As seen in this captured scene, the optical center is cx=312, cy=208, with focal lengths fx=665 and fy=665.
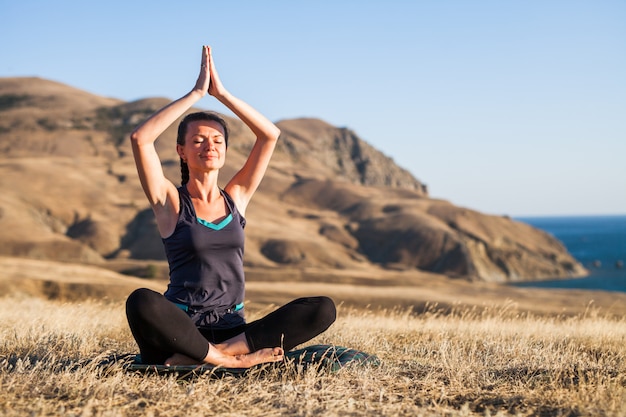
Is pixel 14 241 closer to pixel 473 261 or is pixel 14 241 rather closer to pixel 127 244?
pixel 127 244

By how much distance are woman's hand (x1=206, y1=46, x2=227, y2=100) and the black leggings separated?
1.62 metres

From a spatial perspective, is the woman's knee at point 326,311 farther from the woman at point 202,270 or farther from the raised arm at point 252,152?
the raised arm at point 252,152

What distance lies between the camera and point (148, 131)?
15.7 ft

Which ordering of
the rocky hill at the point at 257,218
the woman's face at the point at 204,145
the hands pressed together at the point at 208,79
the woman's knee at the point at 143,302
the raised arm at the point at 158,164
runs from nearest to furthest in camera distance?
1. the woman's knee at the point at 143,302
2. the raised arm at the point at 158,164
3. the woman's face at the point at 204,145
4. the hands pressed together at the point at 208,79
5. the rocky hill at the point at 257,218

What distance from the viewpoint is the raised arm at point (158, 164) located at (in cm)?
475

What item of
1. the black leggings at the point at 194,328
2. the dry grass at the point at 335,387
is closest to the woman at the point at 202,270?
the black leggings at the point at 194,328

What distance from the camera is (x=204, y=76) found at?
16.8 feet

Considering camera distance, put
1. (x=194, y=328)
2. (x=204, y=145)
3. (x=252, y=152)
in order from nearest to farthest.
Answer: (x=194, y=328)
(x=204, y=145)
(x=252, y=152)

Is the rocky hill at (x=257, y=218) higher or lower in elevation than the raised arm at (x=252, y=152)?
lower

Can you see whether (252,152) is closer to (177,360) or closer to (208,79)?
(208,79)

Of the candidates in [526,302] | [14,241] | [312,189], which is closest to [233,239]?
[526,302]

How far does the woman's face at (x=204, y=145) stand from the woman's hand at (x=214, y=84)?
9.7 inches

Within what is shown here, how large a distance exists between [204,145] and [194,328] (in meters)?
1.37

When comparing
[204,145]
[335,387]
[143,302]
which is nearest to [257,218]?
[204,145]
